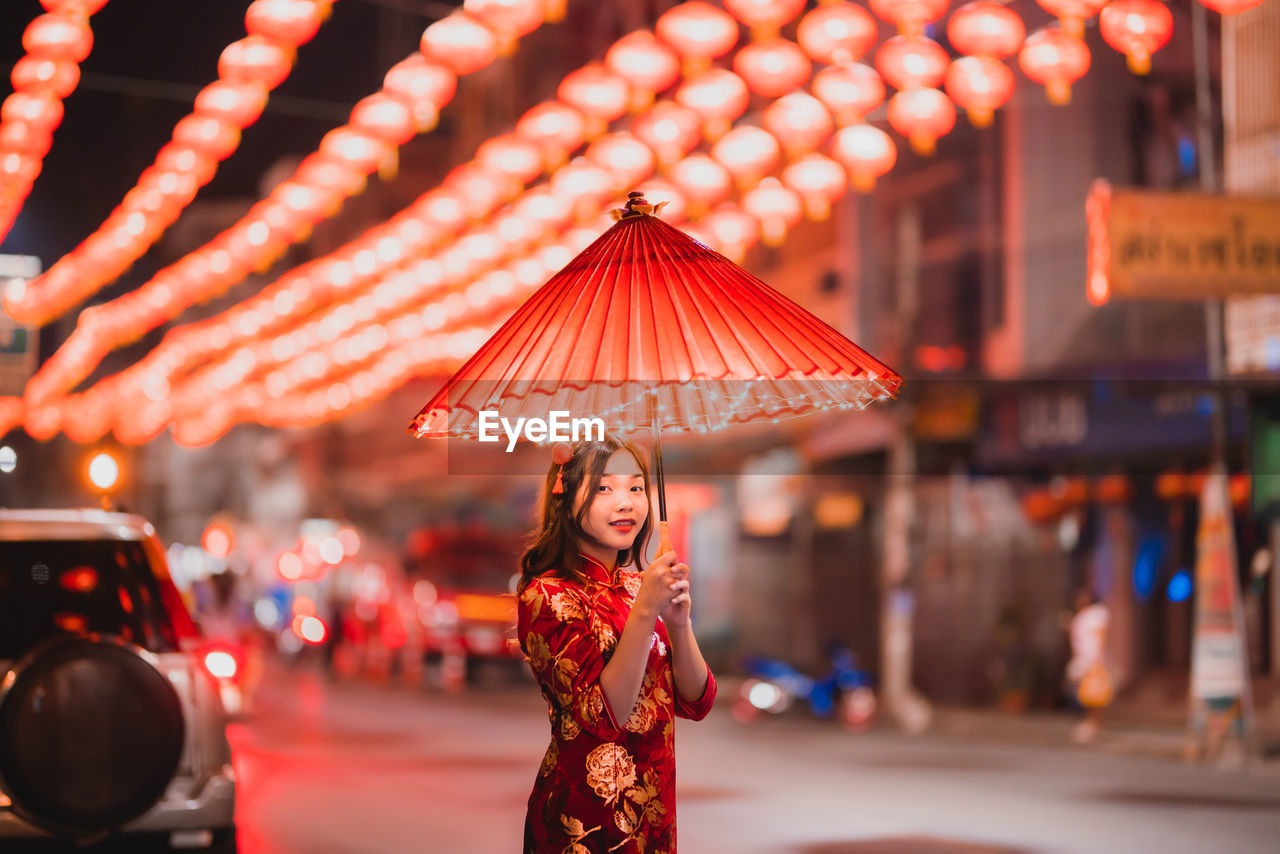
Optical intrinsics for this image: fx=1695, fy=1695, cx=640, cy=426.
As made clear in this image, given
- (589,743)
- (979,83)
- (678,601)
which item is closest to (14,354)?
(979,83)

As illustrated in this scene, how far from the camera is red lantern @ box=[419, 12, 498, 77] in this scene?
11.8m

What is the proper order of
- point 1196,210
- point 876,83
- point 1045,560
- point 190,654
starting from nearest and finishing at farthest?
1. point 190,654
2. point 876,83
3. point 1196,210
4. point 1045,560

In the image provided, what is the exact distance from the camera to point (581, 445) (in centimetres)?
449

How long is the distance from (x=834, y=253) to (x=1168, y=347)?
8105mm

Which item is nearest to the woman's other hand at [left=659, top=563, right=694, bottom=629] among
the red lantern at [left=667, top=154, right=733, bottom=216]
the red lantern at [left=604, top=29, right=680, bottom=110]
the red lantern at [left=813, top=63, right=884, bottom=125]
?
the red lantern at [left=813, top=63, right=884, bottom=125]

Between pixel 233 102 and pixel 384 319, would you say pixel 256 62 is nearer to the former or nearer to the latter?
pixel 233 102

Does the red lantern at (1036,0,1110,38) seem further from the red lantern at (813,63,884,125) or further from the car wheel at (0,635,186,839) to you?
the car wheel at (0,635,186,839)

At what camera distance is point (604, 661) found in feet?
13.6

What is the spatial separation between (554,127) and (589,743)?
444 inches

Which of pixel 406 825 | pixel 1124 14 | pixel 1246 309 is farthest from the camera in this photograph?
pixel 1246 309

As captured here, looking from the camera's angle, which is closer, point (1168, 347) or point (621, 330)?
point (621, 330)

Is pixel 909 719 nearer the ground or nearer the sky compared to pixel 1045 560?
nearer the ground

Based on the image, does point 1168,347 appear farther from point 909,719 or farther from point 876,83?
point 876,83

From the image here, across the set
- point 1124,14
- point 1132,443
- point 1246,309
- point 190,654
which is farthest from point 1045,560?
point 190,654
